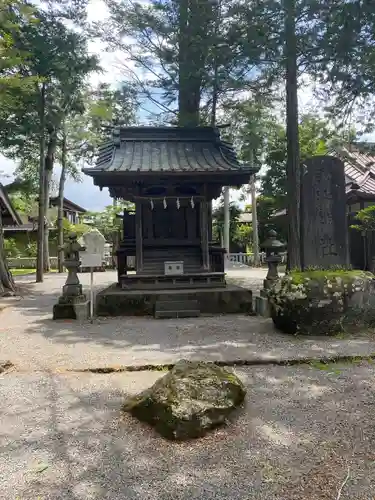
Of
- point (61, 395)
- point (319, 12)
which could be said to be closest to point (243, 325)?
point (61, 395)

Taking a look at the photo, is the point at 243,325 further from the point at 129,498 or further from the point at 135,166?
the point at 129,498

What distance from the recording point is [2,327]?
736 centimetres

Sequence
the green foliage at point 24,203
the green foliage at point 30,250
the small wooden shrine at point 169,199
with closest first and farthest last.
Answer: the small wooden shrine at point 169,199
the green foliage at point 24,203
the green foliage at point 30,250

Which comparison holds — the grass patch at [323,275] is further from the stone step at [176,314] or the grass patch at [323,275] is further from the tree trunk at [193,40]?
the tree trunk at [193,40]

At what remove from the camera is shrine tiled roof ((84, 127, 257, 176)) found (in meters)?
8.88

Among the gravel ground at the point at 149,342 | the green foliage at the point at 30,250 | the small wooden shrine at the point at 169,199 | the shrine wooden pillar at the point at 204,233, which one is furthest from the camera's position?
the green foliage at the point at 30,250

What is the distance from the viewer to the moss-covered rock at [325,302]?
5895mm

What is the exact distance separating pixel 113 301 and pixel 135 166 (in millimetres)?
3201

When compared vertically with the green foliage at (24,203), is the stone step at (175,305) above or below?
below

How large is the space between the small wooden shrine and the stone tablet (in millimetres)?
2349

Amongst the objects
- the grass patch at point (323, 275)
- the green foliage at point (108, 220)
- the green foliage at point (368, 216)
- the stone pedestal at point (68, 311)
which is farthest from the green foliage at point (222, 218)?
the grass patch at point (323, 275)

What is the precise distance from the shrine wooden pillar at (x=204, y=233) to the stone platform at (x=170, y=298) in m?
0.91

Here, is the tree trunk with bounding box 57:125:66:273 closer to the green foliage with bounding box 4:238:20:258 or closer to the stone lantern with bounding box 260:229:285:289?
the green foliage with bounding box 4:238:20:258

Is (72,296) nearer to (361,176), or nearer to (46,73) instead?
(46,73)
